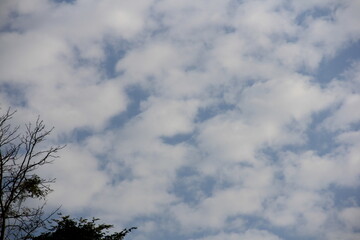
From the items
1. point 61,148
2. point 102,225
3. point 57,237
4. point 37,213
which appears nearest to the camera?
point 37,213

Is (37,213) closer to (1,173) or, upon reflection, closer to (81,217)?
(1,173)

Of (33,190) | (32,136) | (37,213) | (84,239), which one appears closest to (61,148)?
(32,136)

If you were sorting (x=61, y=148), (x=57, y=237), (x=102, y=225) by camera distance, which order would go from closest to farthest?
(x=61, y=148) → (x=57, y=237) → (x=102, y=225)

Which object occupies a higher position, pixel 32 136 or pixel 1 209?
pixel 32 136

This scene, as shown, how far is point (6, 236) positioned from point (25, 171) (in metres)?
2.00

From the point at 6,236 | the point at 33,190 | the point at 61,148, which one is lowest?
the point at 6,236

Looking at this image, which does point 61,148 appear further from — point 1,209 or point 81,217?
point 81,217

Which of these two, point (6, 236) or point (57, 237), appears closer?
point (6, 236)

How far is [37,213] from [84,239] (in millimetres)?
12662

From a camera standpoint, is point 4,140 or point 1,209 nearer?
point 1,209

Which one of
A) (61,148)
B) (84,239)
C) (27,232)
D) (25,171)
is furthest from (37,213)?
(84,239)

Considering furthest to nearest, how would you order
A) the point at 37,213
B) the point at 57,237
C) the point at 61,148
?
the point at 57,237
the point at 61,148
the point at 37,213

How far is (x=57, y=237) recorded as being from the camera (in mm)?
19688

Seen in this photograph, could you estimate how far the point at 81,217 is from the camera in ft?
68.3
